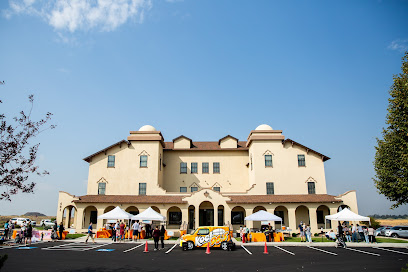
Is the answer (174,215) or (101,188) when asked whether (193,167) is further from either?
(101,188)

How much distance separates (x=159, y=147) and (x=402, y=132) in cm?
2629

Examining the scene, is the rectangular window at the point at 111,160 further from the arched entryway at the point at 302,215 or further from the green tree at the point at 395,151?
the green tree at the point at 395,151

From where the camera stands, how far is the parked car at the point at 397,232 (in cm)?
3419

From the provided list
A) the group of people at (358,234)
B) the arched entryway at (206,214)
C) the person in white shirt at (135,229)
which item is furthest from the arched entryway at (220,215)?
the group of people at (358,234)

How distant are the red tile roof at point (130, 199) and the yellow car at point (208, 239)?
1284 cm

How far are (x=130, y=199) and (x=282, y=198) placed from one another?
17.6 meters

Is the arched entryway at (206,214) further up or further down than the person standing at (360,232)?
further up

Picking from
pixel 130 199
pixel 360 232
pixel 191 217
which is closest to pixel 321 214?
pixel 360 232

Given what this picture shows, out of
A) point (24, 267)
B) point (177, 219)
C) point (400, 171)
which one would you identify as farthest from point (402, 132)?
point (24, 267)

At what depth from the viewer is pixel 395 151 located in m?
26.0

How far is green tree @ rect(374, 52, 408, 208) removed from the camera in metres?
24.7

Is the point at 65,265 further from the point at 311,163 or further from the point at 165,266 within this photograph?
the point at 311,163

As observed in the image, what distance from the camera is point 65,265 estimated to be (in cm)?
1432

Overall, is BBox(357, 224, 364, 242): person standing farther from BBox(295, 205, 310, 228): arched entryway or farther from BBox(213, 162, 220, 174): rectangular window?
BBox(213, 162, 220, 174): rectangular window
